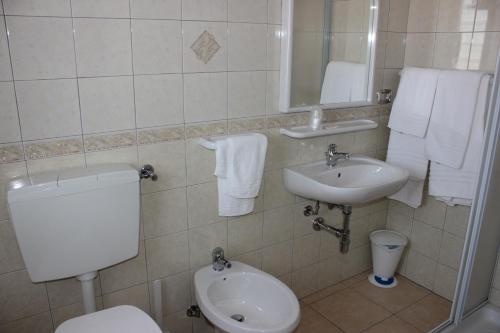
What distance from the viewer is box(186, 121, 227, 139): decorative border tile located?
181 centimetres

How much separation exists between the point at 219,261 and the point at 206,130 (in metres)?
0.62

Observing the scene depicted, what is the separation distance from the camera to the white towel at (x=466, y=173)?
2061 millimetres

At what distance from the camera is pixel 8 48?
54.2 inches

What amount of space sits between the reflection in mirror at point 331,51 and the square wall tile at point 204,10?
1.27 ft

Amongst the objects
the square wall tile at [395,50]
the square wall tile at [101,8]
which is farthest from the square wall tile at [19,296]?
the square wall tile at [395,50]

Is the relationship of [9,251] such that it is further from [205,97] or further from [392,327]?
[392,327]

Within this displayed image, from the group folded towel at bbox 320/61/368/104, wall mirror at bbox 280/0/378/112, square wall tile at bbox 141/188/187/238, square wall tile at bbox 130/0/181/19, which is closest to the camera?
square wall tile at bbox 130/0/181/19

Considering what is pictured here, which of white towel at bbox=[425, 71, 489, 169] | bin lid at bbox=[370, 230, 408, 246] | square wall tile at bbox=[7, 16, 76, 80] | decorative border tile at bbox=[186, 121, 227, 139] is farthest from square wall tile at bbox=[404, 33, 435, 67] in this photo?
square wall tile at bbox=[7, 16, 76, 80]

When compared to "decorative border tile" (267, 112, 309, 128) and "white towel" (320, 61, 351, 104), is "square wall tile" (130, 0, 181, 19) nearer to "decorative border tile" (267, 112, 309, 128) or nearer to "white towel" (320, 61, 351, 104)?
"decorative border tile" (267, 112, 309, 128)

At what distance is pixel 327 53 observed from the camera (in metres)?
2.18

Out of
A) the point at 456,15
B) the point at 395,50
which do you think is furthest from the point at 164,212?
the point at 456,15

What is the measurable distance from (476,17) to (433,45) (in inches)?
10.3

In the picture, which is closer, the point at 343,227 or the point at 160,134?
the point at 160,134

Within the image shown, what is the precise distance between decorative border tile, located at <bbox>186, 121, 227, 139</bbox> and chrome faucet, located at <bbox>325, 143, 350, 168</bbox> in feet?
2.07
